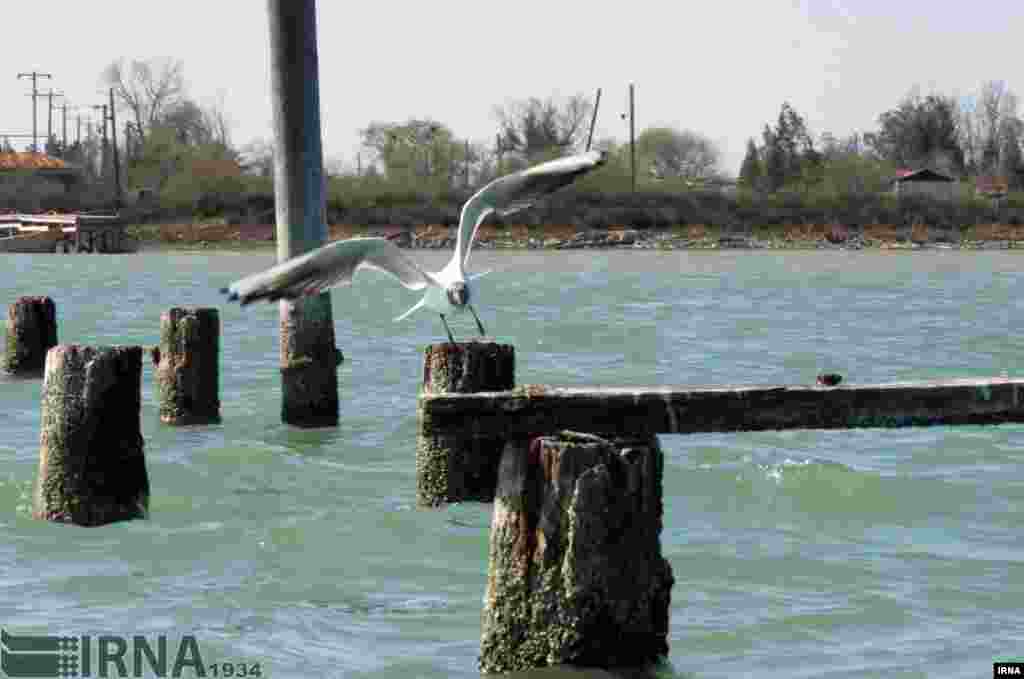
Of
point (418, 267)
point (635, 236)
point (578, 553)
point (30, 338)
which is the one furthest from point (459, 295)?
point (635, 236)

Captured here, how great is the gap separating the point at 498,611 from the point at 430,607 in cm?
171

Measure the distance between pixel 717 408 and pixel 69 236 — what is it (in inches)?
2908

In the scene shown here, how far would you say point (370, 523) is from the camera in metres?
11.1

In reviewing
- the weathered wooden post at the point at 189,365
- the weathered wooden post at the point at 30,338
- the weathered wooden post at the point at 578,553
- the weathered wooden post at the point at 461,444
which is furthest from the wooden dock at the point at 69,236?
the weathered wooden post at the point at 578,553

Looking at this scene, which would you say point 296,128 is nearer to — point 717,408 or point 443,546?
point 443,546

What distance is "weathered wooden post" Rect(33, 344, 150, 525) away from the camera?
10.0 m

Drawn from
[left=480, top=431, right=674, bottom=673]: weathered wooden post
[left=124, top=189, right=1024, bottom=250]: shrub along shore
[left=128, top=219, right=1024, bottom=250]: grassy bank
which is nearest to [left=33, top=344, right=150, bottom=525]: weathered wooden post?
[left=480, top=431, right=674, bottom=673]: weathered wooden post

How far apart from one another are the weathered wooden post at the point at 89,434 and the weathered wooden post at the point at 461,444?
150 centimetres

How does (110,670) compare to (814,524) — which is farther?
(814,524)

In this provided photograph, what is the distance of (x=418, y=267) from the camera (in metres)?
9.54

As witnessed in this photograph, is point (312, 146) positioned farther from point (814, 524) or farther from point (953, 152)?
point (953, 152)

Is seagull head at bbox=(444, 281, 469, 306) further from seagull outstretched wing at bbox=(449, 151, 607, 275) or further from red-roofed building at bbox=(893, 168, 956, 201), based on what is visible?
red-roofed building at bbox=(893, 168, 956, 201)

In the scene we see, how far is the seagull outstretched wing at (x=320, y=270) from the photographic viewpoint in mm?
8500

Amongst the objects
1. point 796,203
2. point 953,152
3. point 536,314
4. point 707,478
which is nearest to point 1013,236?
point 796,203
